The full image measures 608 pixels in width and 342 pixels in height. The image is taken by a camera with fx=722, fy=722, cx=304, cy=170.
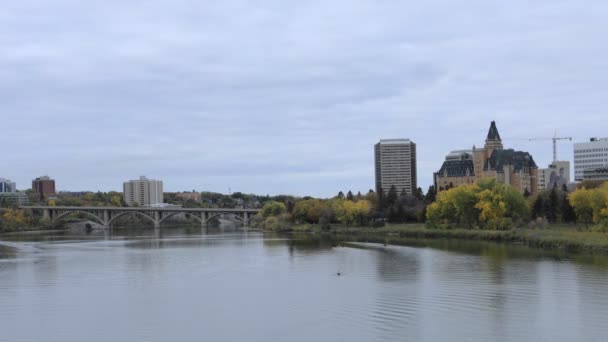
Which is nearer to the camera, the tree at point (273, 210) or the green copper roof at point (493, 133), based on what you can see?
the tree at point (273, 210)

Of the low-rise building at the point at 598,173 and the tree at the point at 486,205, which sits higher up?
the low-rise building at the point at 598,173

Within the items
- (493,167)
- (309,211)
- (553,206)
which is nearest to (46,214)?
(309,211)

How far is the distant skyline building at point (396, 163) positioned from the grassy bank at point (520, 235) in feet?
303

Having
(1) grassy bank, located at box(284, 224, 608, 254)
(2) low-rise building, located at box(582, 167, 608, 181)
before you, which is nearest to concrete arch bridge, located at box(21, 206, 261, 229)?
(1) grassy bank, located at box(284, 224, 608, 254)

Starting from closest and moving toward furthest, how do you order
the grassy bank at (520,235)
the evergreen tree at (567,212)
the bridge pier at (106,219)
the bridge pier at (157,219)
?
the grassy bank at (520,235) → the evergreen tree at (567,212) → the bridge pier at (106,219) → the bridge pier at (157,219)

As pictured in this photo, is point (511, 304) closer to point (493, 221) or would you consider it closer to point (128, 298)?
point (128, 298)

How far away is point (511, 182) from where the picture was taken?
11606 cm

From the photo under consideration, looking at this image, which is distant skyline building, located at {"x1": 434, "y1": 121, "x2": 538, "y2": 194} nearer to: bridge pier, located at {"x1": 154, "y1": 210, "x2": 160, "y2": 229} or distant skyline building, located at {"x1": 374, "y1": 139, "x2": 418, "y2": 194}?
distant skyline building, located at {"x1": 374, "y1": 139, "x2": 418, "y2": 194}

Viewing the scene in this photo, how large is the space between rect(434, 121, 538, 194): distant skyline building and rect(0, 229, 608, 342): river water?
76.7 metres

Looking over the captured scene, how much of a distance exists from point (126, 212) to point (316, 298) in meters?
93.7

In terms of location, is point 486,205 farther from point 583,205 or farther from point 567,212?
point 567,212

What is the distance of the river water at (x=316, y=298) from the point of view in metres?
20.5

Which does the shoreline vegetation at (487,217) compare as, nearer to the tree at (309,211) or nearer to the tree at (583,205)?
the tree at (583,205)

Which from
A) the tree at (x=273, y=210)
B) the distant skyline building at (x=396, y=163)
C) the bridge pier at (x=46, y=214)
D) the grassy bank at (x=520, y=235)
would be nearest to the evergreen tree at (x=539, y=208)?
the grassy bank at (x=520, y=235)
